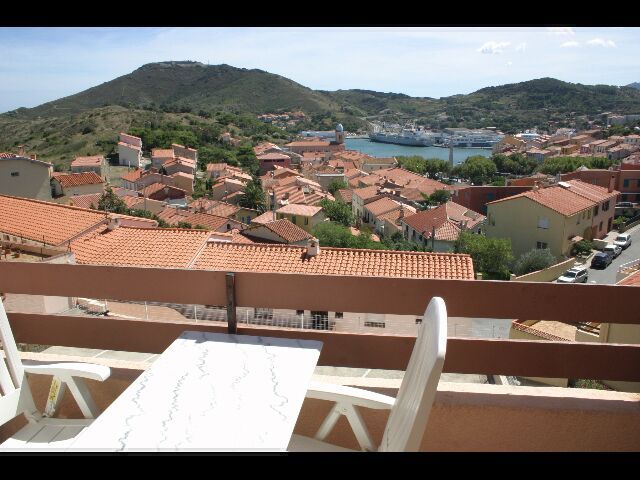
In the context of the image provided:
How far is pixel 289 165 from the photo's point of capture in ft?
234

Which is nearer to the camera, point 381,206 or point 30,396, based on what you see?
point 30,396

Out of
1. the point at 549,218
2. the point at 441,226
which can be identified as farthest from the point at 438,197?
the point at 549,218

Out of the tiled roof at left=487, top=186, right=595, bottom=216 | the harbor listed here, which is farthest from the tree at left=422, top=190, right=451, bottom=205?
the harbor

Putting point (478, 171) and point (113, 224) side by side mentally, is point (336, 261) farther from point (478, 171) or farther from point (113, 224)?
point (478, 171)

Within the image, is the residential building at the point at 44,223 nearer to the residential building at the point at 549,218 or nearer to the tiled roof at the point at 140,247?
the tiled roof at the point at 140,247

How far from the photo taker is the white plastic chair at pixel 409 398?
3.79ft

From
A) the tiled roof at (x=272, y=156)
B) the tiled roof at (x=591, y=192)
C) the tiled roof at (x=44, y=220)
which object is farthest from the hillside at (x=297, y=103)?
the tiled roof at (x=44, y=220)

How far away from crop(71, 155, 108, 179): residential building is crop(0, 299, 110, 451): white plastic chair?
48715mm

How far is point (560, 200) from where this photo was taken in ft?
103

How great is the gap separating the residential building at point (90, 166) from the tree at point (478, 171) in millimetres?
38333

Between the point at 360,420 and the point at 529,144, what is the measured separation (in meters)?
98.8

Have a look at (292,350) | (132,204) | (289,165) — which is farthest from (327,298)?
(289,165)

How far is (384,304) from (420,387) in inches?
33.4

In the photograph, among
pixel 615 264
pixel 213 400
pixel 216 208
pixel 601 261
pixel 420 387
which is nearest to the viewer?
pixel 420 387
